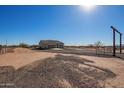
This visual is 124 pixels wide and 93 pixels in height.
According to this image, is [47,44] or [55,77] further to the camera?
[47,44]

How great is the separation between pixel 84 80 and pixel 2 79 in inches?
127

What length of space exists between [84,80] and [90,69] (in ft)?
6.00

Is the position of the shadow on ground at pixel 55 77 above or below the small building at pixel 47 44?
below

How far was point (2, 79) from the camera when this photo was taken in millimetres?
8297

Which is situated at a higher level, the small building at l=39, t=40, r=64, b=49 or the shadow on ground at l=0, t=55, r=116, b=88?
the small building at l=39, t=40, r=64, b=49

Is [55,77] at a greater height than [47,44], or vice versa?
[47,44]

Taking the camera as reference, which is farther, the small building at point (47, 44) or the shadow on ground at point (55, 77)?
the small building at point (47, 44)

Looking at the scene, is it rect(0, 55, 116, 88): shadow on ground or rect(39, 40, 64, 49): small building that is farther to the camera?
rect(39, 40, 64, 49): small building
